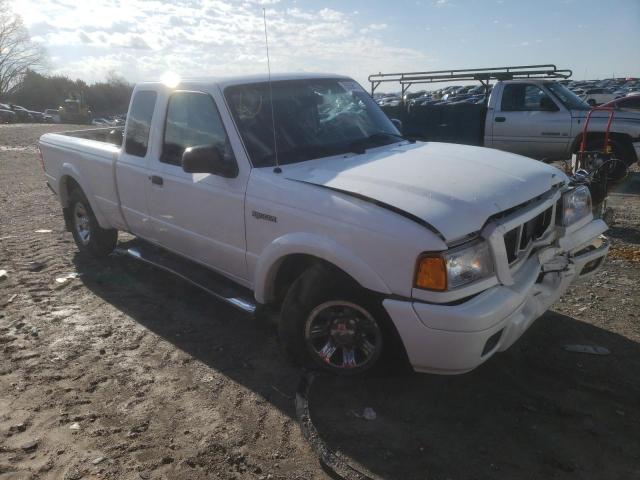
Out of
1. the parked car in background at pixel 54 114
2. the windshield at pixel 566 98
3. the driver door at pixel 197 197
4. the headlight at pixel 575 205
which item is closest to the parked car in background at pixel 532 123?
the windshield at pixel 566 98

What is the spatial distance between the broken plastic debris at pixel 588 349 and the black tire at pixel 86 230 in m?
4.62

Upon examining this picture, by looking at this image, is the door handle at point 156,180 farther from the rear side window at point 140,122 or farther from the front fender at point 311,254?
the front fender at point 311,254

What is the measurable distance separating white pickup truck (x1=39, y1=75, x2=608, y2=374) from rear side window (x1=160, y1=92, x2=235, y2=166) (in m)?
0.02

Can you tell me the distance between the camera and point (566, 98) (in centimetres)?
1016

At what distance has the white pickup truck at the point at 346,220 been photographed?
265cm

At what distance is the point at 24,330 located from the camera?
13.8 feet

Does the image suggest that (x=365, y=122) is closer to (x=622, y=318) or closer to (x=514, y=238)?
(x=514, y=238)

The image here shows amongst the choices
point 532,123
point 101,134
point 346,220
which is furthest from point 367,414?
point 532,123

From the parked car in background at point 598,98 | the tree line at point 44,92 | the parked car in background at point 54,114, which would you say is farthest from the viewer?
the tree line at point 44,92

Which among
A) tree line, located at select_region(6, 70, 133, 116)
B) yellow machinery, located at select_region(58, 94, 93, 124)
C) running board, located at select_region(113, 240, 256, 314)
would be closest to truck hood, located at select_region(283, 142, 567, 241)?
running board, located at select_region(113, 240, 256, 314)

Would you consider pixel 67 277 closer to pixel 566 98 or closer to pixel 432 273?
pixel 432 273

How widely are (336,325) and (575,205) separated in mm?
1880

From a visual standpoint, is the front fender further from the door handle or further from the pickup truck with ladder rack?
the pickup truck with ladder rack

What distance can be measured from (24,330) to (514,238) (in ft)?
12.3
